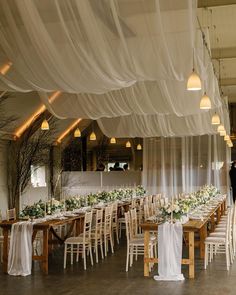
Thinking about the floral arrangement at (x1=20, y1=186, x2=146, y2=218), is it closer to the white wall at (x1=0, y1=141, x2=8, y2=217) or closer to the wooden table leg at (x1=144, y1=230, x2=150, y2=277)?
the wooden table leg at (x1=144, y1=230, x2=150, y2=277)

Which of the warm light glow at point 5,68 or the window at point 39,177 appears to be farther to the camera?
the window at point 39,177

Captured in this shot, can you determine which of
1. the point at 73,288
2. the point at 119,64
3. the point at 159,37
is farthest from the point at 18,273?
the point at 159,37

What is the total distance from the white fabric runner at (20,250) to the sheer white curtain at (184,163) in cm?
973

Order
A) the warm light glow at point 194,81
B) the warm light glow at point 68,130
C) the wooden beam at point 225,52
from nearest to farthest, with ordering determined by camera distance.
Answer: the warm light glow at point 194,81
the wooden beam at point 225,52
the warm light glow at point 68,130

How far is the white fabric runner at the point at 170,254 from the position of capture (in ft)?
25.3

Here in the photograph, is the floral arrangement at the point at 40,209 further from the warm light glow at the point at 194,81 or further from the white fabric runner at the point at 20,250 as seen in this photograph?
the warm light glow at the point at 194,81

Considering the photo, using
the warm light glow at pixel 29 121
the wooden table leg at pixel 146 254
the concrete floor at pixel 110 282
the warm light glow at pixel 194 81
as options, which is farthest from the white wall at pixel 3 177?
the warm light glow at pixel 194 81

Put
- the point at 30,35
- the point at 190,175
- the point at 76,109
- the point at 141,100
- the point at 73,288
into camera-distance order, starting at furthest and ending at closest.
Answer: the point at 190,175 < the point at 76,109 < the point at 141,100 < the point at 73,288 < the point at 30,35

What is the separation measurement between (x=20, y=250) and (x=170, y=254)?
7.79 ft

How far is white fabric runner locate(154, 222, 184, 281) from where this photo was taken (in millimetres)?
7711

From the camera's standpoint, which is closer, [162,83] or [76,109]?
[162,83]

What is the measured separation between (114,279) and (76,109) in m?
3.50

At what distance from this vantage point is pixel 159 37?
17.8ft

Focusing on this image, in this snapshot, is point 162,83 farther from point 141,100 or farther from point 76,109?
point 76,109
